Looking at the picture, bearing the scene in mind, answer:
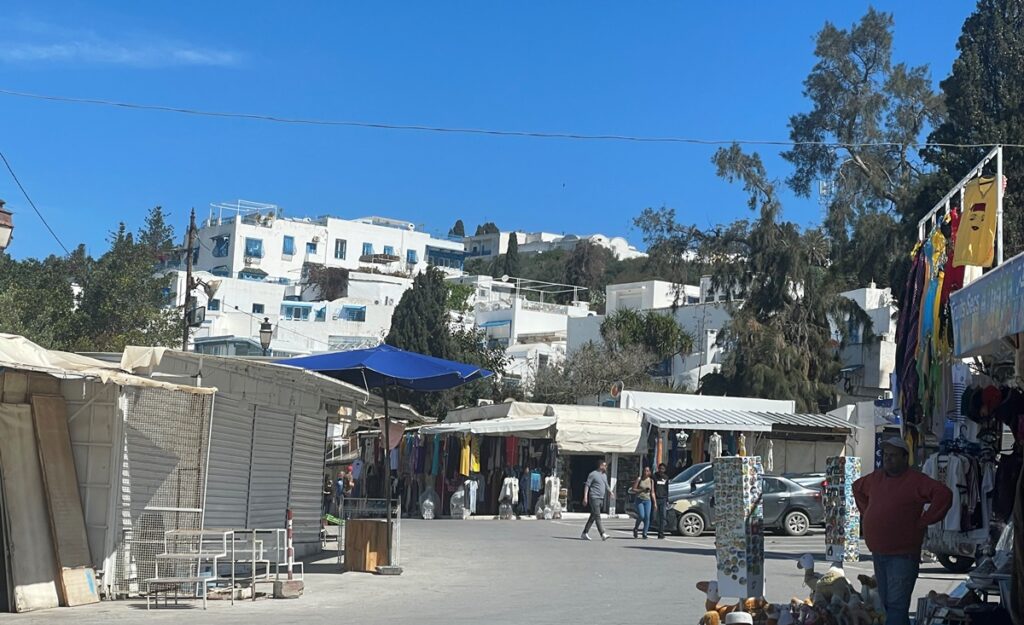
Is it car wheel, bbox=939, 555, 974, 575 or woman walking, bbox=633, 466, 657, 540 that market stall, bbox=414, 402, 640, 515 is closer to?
woman walking, bbox=633, 466, 657, 540

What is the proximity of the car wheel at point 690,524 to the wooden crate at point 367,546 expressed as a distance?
12994 mm

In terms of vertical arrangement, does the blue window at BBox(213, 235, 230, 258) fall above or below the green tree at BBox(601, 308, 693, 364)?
above

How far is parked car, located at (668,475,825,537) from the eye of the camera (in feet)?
98.7

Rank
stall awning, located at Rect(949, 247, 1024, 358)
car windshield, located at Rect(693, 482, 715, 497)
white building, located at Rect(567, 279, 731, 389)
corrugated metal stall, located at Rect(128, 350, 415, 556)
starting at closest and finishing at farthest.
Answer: stall awning, located at Rect(949, 247, 1024, 358) → corrugated metal stall, located at Rect(128, 350, 415, 556) → car windshield, located at Rect(693, 482, 715, 497) → white building, located at Rect(567, 279, 731, 389)

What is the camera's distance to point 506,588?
648 inches

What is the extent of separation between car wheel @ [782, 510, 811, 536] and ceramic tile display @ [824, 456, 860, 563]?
699 inches

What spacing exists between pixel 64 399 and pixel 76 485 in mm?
1017

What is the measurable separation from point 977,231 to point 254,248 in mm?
94835

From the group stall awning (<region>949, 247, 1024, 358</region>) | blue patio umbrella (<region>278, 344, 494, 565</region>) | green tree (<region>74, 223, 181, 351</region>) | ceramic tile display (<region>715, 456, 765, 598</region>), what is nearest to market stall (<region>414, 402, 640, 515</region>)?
green tree (<region>74, 223, 181, 351</region>)

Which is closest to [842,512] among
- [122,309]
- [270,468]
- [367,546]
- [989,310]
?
[989,310]

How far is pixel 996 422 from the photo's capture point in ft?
40.3

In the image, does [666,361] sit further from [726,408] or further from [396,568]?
[396,568]

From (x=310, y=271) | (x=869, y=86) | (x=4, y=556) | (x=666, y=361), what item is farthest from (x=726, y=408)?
(x=310, y=271)

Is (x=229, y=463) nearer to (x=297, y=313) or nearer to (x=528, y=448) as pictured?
(x=528, y=448)
